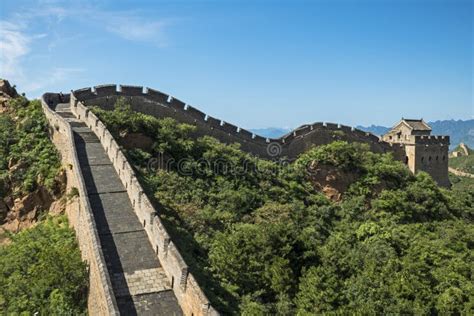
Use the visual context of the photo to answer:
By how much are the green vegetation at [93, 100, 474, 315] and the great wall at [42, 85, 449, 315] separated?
3.45 ft

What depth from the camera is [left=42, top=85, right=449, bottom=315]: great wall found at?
442 inches

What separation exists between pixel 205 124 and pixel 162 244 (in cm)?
1271

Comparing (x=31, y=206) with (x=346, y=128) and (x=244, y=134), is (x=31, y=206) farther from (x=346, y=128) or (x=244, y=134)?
(x=346, y=128)

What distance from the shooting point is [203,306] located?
33.1ft

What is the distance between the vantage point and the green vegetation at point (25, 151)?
18531mm

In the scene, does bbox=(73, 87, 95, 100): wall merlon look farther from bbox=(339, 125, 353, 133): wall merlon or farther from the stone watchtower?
the stone watchtower

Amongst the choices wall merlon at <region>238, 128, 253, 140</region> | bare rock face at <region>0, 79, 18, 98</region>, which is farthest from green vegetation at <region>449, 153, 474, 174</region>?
bare rock face at <region>0, 79, 18, 98</region>

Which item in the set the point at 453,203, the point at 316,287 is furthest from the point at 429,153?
the point at 316,287

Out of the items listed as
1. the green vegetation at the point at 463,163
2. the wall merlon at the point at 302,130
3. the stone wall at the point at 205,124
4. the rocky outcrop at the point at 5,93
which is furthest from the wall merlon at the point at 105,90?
the green vegetation at the point at 463,163

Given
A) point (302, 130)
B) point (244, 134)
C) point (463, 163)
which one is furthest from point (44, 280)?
point (463, 163)

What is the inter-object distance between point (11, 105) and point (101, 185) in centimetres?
1092

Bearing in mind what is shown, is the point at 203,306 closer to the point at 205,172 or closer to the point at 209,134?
the point at 205,172

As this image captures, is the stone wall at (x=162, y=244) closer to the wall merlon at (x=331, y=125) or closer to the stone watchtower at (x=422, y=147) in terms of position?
the wall merlon at (x=331, y=125)

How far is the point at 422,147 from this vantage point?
28578 millimetres
